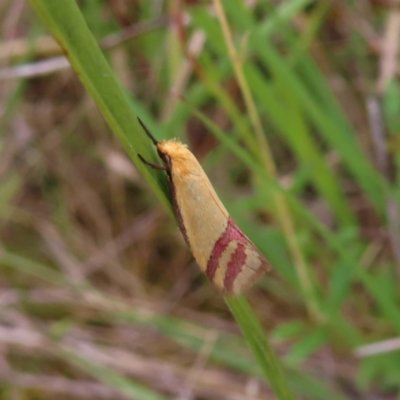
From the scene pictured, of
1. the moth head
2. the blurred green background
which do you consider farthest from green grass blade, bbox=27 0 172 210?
the blurred green background

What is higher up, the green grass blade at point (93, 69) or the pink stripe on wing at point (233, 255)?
the green grass blade at point (93, 69)

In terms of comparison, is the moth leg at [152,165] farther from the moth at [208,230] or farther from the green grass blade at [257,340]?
Answer: the green grass blade at [257,340]

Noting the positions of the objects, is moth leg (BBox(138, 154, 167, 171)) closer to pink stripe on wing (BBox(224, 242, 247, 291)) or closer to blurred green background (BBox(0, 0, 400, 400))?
pink stripe on wing (BBox(224, 242, 247, 291))

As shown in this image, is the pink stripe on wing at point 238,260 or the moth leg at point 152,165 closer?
the moth leg at point 152,165

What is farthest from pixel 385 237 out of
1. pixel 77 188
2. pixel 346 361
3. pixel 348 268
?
pixel 77 188

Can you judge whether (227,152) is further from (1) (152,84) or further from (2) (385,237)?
(2) (385,237)

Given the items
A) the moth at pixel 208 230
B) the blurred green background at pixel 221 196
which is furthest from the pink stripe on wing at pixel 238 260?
the blurred green background at pixel 221 196
